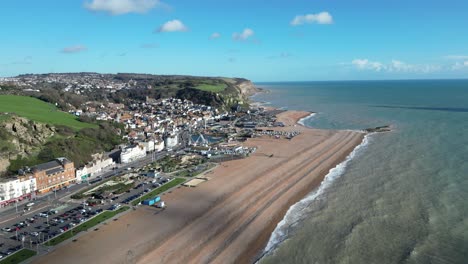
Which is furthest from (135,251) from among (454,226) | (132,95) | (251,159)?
(132,95)

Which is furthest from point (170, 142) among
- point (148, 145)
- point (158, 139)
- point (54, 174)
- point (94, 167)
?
point (54, 174)

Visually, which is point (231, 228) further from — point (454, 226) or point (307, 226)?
point (454, 226)

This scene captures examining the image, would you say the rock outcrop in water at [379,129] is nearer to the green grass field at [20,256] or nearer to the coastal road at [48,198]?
the coastal road at [48,198]

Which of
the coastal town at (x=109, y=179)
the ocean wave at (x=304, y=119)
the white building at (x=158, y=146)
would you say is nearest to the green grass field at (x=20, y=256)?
the coastal town at (x=109, y=179)

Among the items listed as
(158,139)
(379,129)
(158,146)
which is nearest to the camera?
(158,146)

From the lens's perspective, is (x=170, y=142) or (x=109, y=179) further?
(x=170, y=142)

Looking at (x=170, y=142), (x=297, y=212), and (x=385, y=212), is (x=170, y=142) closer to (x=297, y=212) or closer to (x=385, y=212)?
(x=297, y=212)
